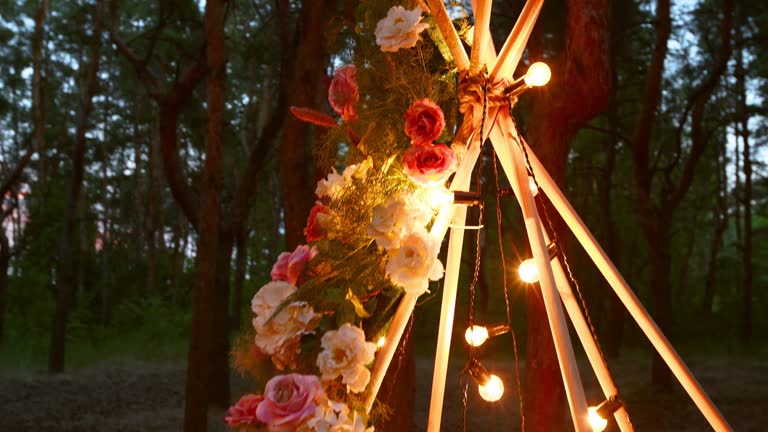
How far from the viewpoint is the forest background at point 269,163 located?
18.7 feet

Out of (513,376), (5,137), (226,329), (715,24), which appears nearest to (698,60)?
(715,24)

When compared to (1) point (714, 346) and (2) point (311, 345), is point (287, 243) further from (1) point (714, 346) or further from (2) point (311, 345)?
(1) point (714, 346)

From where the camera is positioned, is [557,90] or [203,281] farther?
[203,281]

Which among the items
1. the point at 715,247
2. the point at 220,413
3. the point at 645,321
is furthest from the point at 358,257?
the point at 715,247

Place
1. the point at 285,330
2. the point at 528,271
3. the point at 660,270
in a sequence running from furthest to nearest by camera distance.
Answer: the point at 660,270, the point at 528,271, the point at 285,330

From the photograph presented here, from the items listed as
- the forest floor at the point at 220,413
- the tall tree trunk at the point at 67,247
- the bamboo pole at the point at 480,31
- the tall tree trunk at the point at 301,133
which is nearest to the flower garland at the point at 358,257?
the bamboo pole at the point at 480,31

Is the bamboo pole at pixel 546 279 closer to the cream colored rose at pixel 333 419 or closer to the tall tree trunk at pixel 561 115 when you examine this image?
the cream colored rose at pixel 333 419

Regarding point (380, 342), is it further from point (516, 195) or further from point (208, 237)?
point (208, 237)

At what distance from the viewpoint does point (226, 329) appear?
7.86 m

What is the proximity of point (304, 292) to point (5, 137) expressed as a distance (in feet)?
70.1

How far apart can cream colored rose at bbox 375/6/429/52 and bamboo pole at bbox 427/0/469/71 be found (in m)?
0.16

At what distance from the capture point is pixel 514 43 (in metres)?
2.56

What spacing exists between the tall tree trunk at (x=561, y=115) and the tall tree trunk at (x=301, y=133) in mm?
1854

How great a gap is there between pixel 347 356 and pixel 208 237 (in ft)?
12.5
